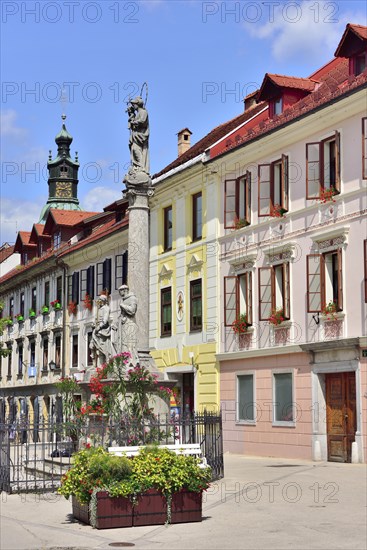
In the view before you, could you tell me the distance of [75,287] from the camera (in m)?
45.6

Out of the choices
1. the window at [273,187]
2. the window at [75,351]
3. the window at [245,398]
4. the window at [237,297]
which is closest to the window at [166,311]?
the window at [237,297]

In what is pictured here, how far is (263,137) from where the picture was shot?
27.8 metres

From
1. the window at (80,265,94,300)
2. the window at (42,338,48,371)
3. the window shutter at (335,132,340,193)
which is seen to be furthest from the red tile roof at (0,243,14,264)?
the window shutter at (335,132,340,193)

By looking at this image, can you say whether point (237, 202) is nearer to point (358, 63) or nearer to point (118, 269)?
point (358, 63)

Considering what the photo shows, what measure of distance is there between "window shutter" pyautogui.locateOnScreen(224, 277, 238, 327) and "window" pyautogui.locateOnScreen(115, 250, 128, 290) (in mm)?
10221

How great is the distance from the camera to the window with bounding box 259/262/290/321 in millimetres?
26688

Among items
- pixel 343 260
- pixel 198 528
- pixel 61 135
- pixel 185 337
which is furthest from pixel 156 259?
pixel 61 135

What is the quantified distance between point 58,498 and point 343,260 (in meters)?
11.3

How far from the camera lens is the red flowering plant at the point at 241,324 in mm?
28625

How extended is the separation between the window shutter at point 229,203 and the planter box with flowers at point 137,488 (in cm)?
1762

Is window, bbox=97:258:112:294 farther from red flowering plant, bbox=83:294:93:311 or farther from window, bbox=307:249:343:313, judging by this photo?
window, bbox=307:249:343:313

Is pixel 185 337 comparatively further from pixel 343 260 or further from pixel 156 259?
pixel 343 260

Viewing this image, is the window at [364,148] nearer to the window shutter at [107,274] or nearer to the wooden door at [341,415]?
the wooden door at [341,415]

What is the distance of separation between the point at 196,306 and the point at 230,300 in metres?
2.68
